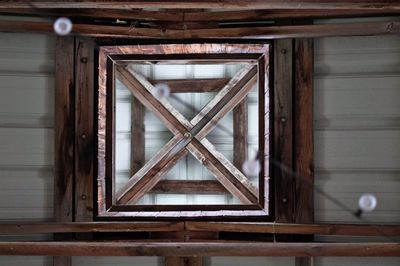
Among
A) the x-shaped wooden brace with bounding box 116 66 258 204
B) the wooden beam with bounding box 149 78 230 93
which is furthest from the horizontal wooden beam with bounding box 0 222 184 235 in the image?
the wooden beam with bounding box 149 78 230 93

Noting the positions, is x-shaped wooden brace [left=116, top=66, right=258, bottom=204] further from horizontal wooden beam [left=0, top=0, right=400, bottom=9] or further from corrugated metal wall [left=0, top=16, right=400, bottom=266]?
horizontal wooden beam [left=0, top=0, right=400, bottom=9]

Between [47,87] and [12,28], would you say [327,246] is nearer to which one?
[47,87]

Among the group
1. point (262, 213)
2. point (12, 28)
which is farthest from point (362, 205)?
point (12, 28)

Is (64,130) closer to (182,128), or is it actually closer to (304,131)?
(182,128)

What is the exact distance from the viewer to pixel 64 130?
395 centimetres

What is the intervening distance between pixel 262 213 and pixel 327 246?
0.72 m

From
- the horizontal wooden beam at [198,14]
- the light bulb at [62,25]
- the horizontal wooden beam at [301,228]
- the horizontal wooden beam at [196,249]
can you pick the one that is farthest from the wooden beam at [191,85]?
the horizontal wooden beam at [196,249]

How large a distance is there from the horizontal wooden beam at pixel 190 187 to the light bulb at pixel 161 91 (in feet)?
4.32

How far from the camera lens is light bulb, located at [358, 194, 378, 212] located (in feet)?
12.9

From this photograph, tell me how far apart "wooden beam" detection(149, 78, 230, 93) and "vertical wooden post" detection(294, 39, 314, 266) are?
2.14 metres

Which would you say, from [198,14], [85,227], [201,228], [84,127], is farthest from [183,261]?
[198,14]

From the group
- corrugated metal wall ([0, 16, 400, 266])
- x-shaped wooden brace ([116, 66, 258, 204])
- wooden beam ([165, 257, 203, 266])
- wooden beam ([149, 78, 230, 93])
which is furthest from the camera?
wooden beam ([149, 78, 230, 93])

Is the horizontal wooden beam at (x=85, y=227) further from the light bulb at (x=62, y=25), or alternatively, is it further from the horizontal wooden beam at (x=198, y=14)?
the horizontal wooden beam at (x=198, y=14)

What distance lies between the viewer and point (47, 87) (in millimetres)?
3959
